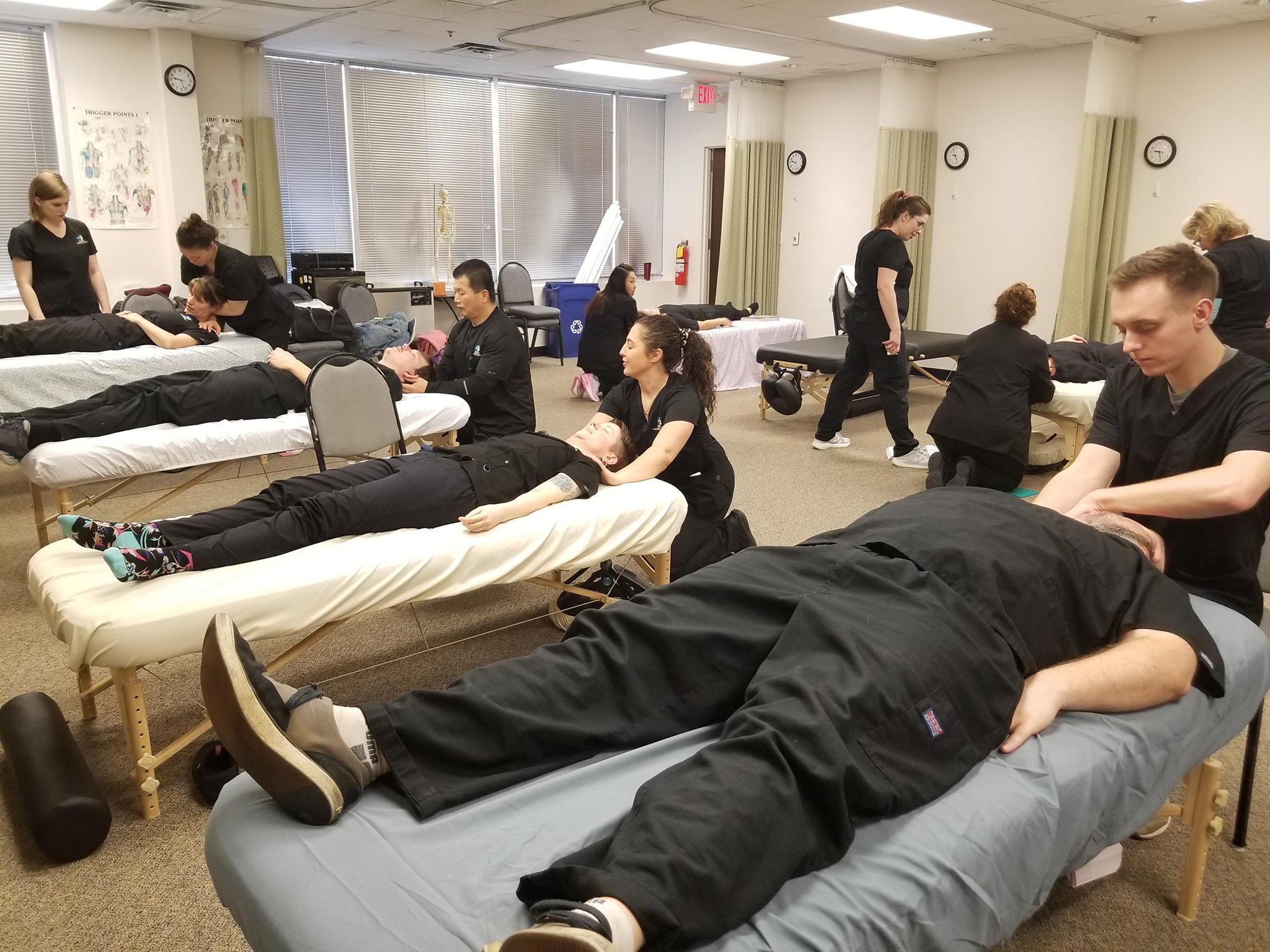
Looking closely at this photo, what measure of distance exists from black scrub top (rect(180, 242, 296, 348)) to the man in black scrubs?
1420mm

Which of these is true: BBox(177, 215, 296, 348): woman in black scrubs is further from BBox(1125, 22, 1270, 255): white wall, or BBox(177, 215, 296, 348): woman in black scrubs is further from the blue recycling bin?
BBox(1125, 22, 1270, 255): white wall

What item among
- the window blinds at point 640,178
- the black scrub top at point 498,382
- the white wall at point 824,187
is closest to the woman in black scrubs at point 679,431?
the black scrub top at point 498,382

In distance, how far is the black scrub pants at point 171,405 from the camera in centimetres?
328

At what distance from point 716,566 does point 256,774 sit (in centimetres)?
80

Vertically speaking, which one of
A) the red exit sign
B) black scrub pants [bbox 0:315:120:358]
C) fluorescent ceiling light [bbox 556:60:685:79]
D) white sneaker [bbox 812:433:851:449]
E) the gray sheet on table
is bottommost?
white sneaker [bbox 812:433:851:449]

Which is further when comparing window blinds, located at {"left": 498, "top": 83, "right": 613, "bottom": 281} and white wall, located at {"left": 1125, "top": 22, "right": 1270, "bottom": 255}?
window blinds, located at {"left": 498, "top": 83, "right": 613, "bottom": 281}

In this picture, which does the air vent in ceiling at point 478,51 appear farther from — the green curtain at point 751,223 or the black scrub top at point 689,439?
the black scrub top at point 689,439

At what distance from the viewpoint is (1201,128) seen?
5.77 metres

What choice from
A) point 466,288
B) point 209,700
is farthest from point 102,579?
point 466,288

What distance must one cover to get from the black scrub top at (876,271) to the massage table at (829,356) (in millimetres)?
517

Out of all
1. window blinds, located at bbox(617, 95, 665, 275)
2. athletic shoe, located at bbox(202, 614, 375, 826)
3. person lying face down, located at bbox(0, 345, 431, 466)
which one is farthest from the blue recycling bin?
athletic shoe, located at bbox(202, 614, 375, 826)

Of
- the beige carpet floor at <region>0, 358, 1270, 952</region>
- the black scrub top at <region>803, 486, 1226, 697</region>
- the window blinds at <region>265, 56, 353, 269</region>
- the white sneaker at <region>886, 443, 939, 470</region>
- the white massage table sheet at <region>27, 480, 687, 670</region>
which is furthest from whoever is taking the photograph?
the window blinds at <region>265, 56, 353, 269</region>

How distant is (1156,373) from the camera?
183 cm

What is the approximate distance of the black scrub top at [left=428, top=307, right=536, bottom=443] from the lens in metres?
3.44
